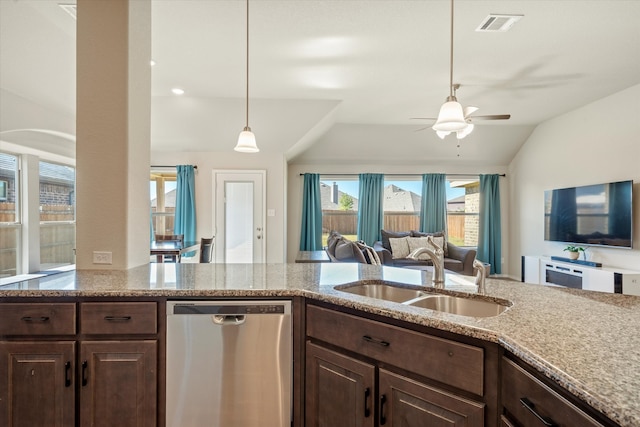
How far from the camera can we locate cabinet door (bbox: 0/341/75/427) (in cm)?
156

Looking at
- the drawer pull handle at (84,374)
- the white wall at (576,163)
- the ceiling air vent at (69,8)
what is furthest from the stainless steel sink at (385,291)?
the white wall at (576,163)

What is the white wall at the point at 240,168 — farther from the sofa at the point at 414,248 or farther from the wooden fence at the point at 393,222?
the sofa at the point at 414,248

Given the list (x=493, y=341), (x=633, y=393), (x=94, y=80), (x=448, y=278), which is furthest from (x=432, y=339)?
(x=94, y=80)

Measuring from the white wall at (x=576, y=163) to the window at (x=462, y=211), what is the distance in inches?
28.2

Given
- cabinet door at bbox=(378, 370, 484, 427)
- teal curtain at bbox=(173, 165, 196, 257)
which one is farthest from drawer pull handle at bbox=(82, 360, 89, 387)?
teal curtain at bbox=(173, 165, 196, 257)

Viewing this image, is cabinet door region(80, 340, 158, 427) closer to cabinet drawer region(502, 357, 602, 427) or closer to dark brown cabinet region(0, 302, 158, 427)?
dark brown cabinet region(0, 302, 158, 427)

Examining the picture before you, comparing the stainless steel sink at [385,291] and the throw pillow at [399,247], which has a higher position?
the stainless steel sink at [385,291]

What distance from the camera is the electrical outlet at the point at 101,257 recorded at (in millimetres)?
2176

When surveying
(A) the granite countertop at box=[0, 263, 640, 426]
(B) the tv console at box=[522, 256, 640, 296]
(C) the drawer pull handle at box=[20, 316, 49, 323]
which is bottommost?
(B) the tv console at box=[522, 256, 640, 296]

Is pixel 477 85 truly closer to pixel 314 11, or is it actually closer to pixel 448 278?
pixel 314 11

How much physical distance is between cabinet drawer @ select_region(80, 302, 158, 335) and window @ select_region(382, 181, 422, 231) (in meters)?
5.88

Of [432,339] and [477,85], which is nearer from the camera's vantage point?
[432,339]

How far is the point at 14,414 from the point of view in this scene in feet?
5.14

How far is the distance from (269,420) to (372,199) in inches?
216
